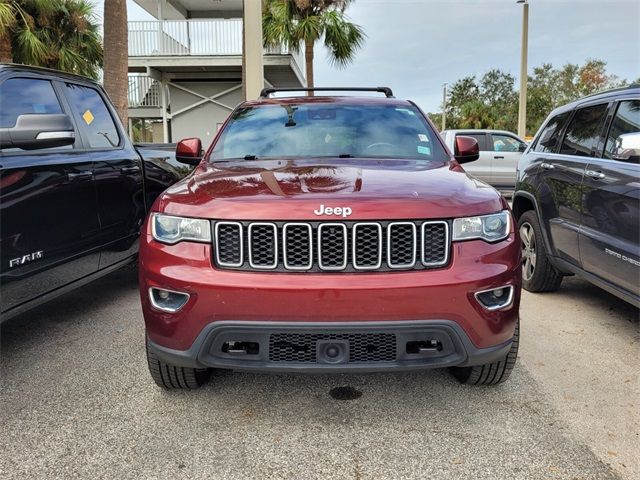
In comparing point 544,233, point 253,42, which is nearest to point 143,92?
point 253,42

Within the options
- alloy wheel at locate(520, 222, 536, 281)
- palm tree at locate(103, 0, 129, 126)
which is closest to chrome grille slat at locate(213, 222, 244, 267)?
alloy wheel at locate(520, 222, 536, 281)

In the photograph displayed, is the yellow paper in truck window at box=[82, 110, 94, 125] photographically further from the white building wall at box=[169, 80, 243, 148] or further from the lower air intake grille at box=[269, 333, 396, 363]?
the white building wall at box=[169, 80, 243, 148]

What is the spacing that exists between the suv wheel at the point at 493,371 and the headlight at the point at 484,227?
0.56 metres

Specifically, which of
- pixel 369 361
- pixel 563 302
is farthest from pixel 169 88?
pixel 369 361

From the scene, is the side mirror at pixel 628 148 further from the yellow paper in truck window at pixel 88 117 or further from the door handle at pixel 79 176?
the yellow paper in truck window at pixel 88 117

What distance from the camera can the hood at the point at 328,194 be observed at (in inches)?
98.7

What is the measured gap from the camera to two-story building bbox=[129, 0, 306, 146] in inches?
731

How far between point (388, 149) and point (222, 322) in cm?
183

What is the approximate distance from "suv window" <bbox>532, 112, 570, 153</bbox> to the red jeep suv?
2.63 metres

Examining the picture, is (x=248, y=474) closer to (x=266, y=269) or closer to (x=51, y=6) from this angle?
(x=266, y=269)

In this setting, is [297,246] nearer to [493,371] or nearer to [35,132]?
[493,371]

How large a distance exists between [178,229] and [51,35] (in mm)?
13467

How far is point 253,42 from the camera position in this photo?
336 inches

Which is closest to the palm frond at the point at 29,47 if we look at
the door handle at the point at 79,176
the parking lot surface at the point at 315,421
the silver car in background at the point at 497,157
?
the silver car in background at the point at 497,157
